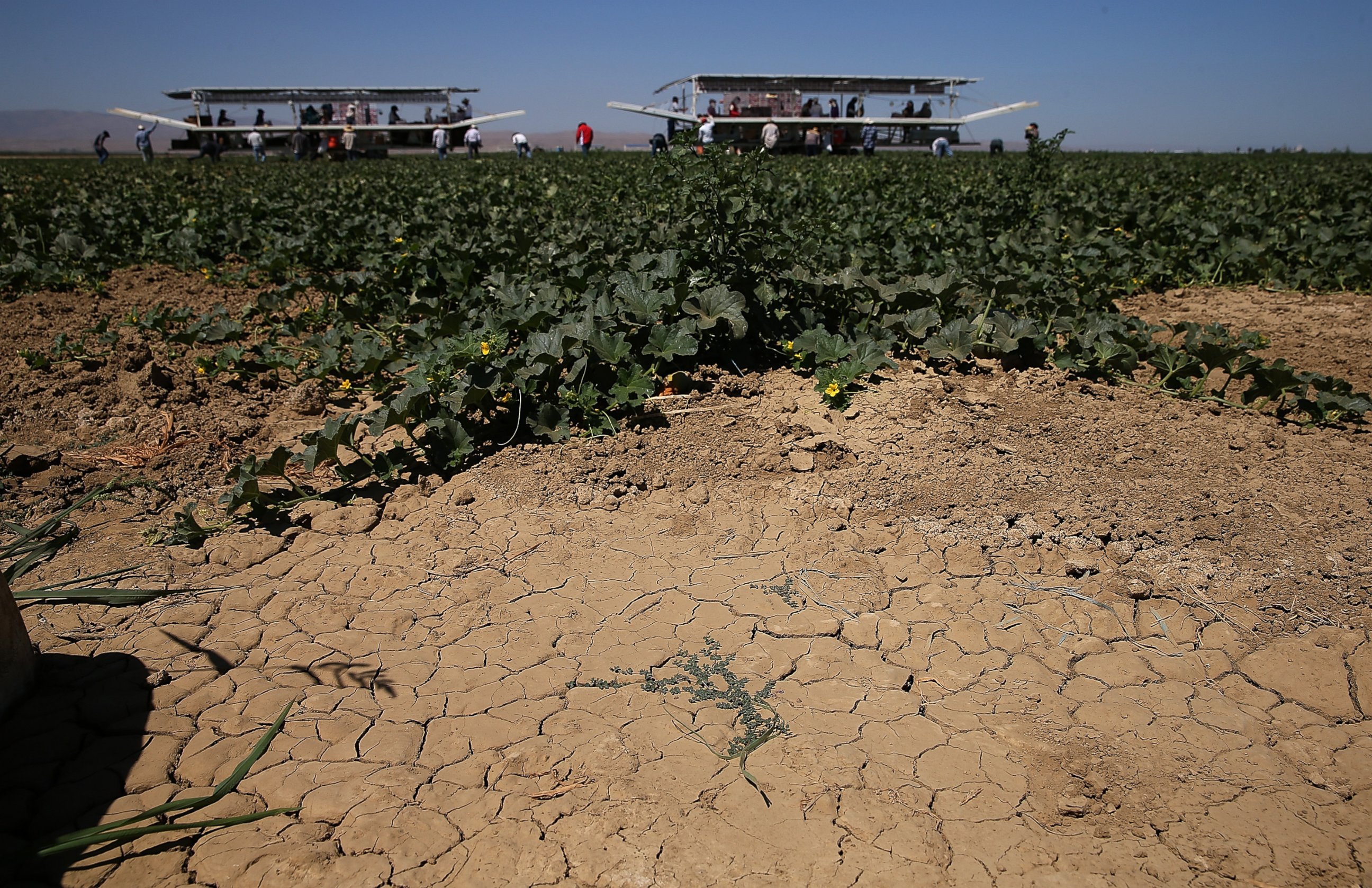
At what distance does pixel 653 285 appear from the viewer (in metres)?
4.96

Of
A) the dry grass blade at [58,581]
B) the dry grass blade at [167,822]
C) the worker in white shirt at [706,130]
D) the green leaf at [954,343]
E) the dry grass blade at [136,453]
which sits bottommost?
the dry grass blade at [167,822]

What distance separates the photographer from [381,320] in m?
6.24

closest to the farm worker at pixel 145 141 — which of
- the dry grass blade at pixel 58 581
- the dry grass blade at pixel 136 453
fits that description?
the dry grass blade at pixel 136 453

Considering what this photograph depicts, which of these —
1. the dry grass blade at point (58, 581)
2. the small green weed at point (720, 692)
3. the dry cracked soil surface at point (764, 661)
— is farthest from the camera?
the dry grass blade at point (58, 581)

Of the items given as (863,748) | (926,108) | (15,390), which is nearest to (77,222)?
(15,390)

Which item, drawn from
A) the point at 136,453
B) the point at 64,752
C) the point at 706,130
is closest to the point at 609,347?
the point at 136,453

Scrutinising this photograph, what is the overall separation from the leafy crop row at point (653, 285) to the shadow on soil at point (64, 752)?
105 cm

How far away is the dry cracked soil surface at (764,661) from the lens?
2.08m

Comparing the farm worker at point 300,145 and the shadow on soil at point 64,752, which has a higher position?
the farm worker at point 300,145

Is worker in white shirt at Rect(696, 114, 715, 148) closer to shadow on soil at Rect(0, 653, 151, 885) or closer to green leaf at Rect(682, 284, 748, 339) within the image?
green leaf at Rect(682, 284, 748, 339)

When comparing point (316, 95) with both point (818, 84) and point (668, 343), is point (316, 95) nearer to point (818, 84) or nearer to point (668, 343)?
point (818, 84)

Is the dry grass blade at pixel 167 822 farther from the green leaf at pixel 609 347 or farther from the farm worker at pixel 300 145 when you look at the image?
the farm worker at pixel 300 145

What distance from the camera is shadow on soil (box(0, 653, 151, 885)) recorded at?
2.03m

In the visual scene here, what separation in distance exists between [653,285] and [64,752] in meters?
3.53
